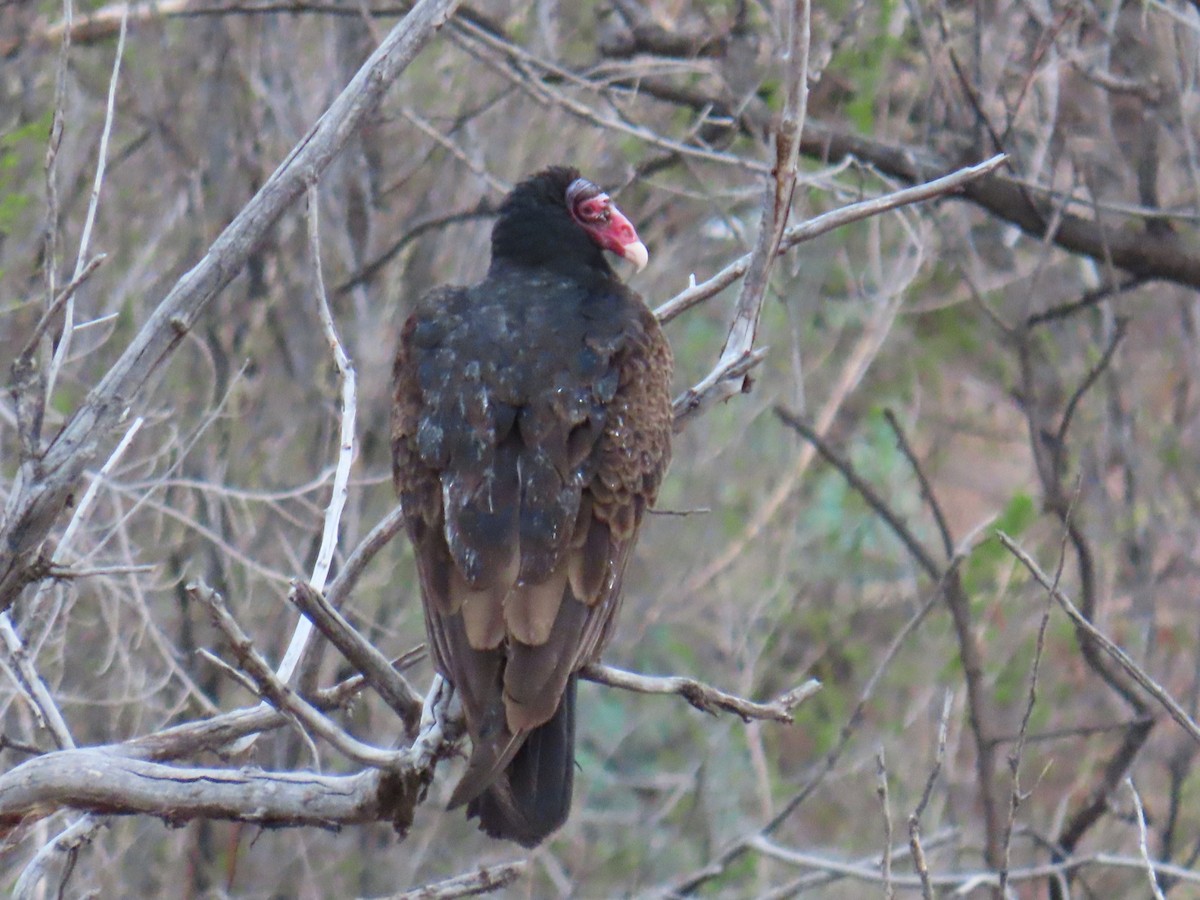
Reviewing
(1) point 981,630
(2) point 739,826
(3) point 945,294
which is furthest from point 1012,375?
(2) point 739,826

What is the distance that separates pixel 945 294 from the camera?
8.01m

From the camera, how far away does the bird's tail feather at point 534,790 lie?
121 inches

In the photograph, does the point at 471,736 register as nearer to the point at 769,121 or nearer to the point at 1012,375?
the point at 769,121

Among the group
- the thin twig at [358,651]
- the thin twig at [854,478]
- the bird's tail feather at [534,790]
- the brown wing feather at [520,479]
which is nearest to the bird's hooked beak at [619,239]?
the brown wing feather at [520,479]

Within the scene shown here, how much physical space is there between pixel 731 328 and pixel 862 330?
15.9 ft

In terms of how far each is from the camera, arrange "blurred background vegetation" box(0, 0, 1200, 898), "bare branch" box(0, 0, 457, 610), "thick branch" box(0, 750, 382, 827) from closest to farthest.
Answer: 1. "thick branch" box(0, 750, 382, 827)
2. "bare branch" box(0, 0, 457, 610)
3. "blurred background vegetation" box(0, 0, 1200, 898)

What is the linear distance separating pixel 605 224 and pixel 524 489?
1.28 m

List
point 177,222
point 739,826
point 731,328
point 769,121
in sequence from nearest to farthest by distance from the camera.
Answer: point 731,328
point 769,121
point 177,222
point 739,826

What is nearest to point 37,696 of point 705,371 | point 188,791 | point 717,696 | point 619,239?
point 188,791

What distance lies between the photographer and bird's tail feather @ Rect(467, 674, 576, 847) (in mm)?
3066

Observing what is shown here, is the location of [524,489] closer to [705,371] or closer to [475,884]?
[475,884]

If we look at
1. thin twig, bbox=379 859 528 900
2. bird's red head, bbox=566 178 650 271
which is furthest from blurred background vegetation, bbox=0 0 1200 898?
thin twig, bbox=379 859 528 900

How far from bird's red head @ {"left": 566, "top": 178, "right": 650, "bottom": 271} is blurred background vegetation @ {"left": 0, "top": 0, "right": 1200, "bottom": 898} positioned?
0.85 m

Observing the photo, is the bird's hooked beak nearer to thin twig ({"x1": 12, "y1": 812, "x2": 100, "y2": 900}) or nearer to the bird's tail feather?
the bird's tail feather
